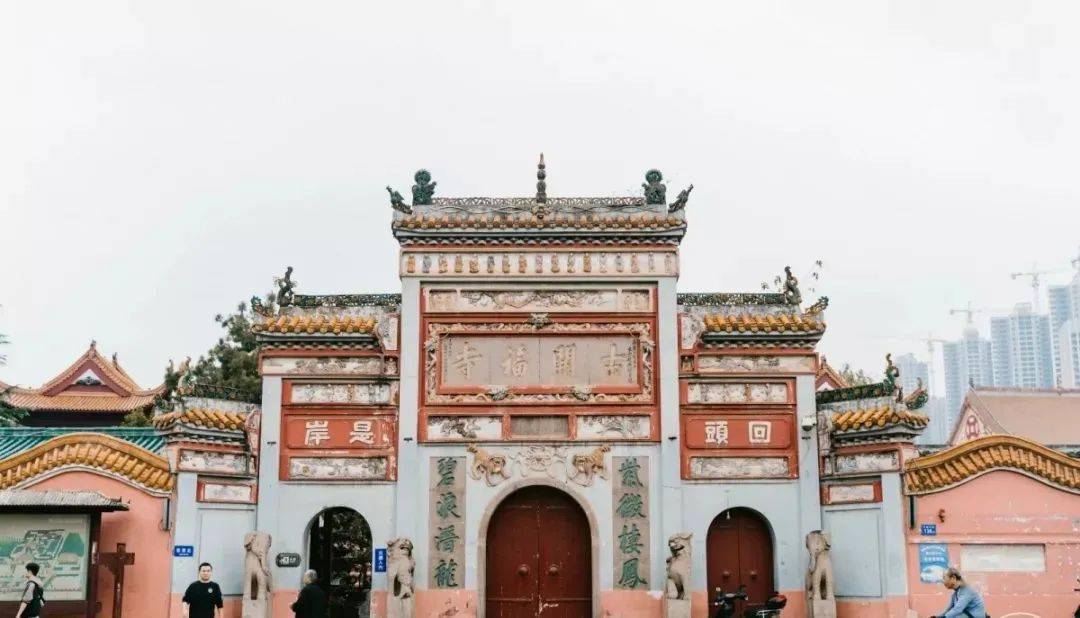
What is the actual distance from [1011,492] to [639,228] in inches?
304

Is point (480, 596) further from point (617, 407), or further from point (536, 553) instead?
point (617, 407)

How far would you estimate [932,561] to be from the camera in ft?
57.7

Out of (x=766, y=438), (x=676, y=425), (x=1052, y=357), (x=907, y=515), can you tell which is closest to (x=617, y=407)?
(x=676, y=425)

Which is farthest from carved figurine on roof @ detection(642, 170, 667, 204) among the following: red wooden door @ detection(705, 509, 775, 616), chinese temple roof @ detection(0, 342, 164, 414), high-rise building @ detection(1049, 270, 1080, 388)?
high-rise building @ detection(1049, 270, 1080, 388)

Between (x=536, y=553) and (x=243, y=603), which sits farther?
(x=536, y=553)

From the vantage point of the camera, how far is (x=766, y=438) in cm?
1873

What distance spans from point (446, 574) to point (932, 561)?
8106 millimetres

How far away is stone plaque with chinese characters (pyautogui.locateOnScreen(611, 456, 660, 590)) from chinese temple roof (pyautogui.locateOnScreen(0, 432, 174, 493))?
7.53 metres

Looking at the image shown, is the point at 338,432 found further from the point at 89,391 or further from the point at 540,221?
the point at 89,391

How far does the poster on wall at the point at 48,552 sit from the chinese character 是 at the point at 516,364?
7.24 m

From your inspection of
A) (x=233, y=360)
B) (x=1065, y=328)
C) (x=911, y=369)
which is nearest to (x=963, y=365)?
(x=911, y=369)

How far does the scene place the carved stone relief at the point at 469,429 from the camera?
1861 cm

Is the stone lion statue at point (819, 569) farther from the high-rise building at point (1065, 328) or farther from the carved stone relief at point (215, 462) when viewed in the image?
the high-rise building at point (1065, 328)

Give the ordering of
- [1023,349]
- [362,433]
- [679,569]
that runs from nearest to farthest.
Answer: [679,569] → [362,433] → [1023,349]
